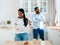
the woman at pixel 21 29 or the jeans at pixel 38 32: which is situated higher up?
the woman at pixel 21 29

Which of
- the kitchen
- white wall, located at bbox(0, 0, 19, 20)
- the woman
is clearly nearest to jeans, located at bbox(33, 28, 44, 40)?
the kitchen

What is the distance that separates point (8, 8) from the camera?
6.76 m

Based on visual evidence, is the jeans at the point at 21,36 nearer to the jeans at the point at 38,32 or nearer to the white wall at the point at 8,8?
the jeans at the point at 38,32

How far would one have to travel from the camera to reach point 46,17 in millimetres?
6766

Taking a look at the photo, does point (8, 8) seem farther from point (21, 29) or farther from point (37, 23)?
point (21, 29)

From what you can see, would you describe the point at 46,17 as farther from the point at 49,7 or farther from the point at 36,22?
the point at 36,22

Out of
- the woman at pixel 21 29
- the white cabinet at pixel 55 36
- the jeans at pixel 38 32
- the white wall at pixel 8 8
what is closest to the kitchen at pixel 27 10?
the white wall at pixel 8 8

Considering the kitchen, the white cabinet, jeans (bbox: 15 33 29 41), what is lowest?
the white cabinet

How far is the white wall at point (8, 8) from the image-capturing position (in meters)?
6.69

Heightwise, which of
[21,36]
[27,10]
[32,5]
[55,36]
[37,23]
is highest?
[32,5]

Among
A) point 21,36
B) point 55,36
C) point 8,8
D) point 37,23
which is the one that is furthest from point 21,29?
point 8,8

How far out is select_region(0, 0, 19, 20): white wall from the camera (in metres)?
6.69

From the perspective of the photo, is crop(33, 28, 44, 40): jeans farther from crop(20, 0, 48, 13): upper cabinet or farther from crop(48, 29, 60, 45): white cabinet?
crop(20, 0, 48, 13): upper cabinet

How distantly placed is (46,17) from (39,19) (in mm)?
1374
